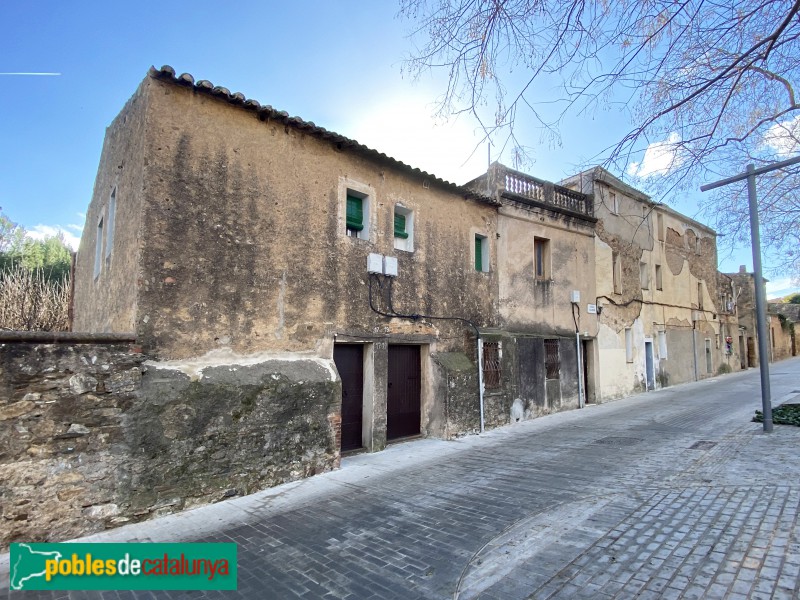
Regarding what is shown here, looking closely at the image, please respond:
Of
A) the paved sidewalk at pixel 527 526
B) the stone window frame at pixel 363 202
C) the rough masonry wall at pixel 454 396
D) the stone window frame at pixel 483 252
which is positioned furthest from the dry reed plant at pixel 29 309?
the stone window frame at pixel 483 252

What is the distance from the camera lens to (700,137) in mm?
5137

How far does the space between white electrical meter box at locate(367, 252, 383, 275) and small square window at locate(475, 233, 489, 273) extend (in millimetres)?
3618

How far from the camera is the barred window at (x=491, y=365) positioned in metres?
10.5

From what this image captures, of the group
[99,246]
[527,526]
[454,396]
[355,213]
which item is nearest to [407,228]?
[355,213]

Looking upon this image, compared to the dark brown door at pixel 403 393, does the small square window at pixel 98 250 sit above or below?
above

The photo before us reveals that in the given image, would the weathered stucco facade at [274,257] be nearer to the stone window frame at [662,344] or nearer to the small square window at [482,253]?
the small square window at [482,253]

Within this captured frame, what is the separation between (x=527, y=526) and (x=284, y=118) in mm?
7015

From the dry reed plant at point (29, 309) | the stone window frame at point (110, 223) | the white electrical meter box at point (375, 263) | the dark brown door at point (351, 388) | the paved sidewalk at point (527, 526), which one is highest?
the stone window frame at point (110, 223)

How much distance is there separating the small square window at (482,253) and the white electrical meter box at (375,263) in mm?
3618

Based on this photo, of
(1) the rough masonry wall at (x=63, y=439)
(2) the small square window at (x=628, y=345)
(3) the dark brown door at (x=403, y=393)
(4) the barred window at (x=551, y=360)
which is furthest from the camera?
(2) the small square window at (x=628, y=345)

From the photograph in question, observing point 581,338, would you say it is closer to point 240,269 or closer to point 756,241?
point 756,241

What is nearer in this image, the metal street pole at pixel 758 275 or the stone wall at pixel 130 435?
the stone wall at pixel 130 435

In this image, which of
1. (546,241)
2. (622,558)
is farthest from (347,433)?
(546,241)

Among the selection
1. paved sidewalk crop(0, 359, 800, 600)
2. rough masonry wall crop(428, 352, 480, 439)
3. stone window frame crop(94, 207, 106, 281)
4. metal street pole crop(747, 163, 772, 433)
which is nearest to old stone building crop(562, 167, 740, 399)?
metal street pole crop(747, 163, 772, 433)
